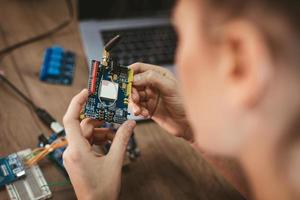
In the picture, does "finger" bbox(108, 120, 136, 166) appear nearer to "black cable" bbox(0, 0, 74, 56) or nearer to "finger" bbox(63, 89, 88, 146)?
"finger" bbox(63, 89, 88, 146)

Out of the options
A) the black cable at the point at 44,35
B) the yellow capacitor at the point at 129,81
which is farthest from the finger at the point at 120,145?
the black cable at the point at 44,35

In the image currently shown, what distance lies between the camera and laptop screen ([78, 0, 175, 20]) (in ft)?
4.06

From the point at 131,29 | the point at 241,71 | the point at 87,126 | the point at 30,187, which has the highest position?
the point at 131,29

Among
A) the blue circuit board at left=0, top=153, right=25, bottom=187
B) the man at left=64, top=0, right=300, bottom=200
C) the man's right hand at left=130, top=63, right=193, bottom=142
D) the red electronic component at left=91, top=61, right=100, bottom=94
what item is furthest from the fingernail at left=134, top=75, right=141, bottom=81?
the blue circuit board at left=0, top=153, right=25, bottom=187

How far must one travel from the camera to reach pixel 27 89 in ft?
3.38

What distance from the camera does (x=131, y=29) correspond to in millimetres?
1239

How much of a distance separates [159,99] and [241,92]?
17.5 inches

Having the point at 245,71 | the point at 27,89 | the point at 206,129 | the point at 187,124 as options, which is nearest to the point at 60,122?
the point at 27,89

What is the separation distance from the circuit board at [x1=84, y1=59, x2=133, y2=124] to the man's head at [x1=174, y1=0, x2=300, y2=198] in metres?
0.25

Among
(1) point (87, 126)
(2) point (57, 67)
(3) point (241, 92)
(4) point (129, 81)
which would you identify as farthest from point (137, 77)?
(3) point (241, 92)

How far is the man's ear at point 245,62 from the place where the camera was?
1.74 ft

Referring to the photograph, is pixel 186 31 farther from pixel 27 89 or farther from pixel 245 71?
pixel 27 89

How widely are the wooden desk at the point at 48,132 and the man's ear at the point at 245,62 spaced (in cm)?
42

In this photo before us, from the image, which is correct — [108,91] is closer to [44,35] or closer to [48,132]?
[48,132]
